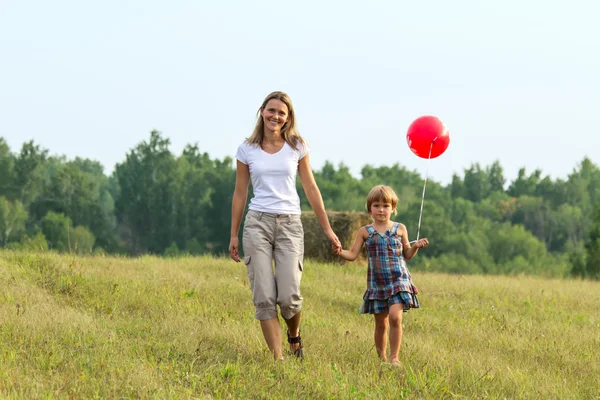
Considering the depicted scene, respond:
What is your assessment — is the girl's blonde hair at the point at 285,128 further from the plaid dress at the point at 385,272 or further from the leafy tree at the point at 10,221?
the leafy tree at the point at 10,221

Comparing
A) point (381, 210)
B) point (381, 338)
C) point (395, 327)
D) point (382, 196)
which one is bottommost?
point (381, 338)

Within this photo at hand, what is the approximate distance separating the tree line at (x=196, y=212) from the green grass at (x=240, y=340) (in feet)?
161

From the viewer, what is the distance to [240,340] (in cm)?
767

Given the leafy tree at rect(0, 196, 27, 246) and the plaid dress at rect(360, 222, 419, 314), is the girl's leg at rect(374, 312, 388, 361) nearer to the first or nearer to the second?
the plaid dress at rect(360, 222, 419, 314)

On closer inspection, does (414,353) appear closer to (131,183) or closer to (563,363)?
(563,363)

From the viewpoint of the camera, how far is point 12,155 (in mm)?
70125

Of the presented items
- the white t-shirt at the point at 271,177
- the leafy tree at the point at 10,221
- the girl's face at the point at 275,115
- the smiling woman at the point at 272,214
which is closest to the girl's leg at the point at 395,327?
the smiling woman at the point at 272,214

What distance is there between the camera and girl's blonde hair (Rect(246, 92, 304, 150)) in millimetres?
6742

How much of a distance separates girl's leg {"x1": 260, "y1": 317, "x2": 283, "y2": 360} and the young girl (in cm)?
82

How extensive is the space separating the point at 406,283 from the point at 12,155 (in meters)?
68.4

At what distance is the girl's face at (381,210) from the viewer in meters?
7.04

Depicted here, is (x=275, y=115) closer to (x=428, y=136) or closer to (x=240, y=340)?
(x=240, y=340)

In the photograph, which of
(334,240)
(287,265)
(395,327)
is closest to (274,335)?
(287,265)

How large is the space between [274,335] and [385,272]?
112 cm
